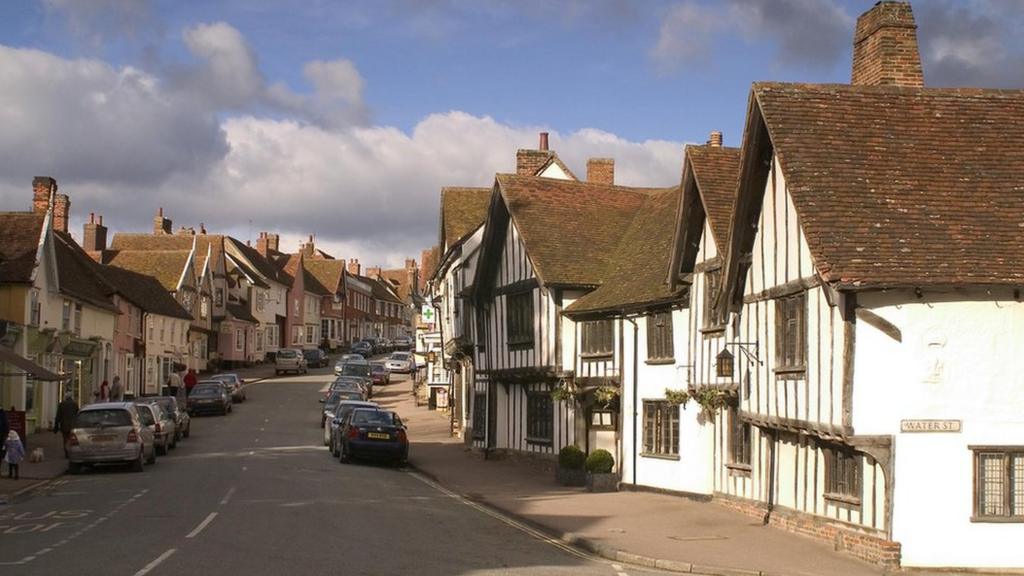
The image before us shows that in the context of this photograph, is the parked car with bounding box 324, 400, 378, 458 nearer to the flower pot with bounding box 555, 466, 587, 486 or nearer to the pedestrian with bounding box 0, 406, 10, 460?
the flower pot with bounding box 555, 466, 587, 486

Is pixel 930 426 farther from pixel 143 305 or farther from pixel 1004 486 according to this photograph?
pixel 143 305

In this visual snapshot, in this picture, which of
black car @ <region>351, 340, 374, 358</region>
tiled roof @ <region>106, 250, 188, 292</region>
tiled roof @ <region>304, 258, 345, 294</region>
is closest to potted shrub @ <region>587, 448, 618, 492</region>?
tiled roof @ <region>106, 250, 188, 292</region>

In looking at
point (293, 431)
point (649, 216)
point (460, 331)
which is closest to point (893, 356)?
point (649, 216)

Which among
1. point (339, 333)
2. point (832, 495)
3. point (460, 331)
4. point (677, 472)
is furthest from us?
point (339, 333)

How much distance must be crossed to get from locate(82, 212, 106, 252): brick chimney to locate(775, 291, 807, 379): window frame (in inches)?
2572

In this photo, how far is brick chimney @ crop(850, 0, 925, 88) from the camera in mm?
21922

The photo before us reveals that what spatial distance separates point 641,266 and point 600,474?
544cm

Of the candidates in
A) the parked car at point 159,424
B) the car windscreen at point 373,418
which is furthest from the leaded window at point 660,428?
the parked car at point 159,424

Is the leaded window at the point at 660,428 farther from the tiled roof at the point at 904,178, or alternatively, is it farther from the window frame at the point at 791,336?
the tiled roof at the point at 904,178

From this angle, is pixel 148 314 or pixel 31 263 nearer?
pixel 31 263

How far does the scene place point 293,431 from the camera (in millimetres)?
46969

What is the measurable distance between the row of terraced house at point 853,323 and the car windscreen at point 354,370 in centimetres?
3869

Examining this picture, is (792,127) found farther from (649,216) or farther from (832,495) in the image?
(649,216)

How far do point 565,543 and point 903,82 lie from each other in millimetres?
10516
